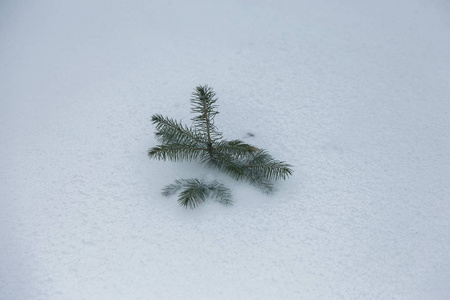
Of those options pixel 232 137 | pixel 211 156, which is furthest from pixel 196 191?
pixel 232 137

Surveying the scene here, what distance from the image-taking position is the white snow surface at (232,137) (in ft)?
4.23

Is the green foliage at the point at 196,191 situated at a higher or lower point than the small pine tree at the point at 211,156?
lower

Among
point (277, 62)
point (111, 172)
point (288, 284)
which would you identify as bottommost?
point (288, 284)

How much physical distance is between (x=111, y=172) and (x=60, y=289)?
440mm

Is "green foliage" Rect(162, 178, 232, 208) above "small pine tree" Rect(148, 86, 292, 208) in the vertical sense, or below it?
below

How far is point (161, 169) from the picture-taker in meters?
1.54

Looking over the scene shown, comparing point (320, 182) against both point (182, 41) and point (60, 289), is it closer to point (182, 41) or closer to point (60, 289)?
point (60, 289)

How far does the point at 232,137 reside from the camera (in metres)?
1.67

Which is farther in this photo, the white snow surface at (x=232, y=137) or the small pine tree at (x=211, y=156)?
the small pine tree at (x=211, y=156)

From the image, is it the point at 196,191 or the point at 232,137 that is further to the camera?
the point at 232,137

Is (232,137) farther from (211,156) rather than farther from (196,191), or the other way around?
(196,191)

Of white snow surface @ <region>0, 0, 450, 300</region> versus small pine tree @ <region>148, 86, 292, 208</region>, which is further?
small pine tree @ <region>148, 86, 292, 208</region>

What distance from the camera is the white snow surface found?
1289mm

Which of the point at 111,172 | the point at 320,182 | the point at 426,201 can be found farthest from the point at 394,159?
the point at 111,172
